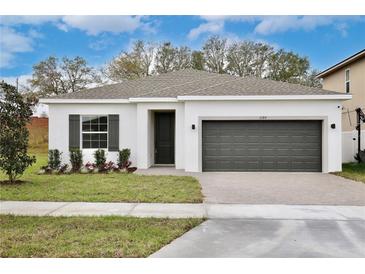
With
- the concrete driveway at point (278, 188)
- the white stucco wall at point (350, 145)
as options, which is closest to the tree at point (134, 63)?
the white stucco wall at point (350, 145)

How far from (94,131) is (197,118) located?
173 inches

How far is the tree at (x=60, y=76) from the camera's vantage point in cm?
2897

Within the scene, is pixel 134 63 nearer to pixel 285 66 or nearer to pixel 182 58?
pixel 182 58

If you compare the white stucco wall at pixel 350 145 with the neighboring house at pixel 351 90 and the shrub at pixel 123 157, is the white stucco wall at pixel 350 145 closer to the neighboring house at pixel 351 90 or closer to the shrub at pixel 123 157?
the neighboring house at pixel 351 90

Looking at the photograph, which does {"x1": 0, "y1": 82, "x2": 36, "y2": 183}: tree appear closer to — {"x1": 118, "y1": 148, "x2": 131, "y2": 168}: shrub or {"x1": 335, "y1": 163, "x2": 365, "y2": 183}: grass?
{"x1": 118, "y1": 148, "x2": 131, "y2": 168}: shrub

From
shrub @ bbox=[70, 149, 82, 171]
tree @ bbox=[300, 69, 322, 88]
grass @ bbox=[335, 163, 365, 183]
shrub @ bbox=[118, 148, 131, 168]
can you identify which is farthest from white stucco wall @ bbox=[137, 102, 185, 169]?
tree @ bbox=[300, 69, 322, 88]

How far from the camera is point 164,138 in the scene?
48.5 ft

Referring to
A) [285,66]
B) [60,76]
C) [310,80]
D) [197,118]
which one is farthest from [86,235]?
[310,80]

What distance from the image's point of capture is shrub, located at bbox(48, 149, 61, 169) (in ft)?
43.3

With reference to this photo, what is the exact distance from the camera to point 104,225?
547 cm

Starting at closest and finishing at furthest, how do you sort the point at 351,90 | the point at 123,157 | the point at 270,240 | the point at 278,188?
the point at 270,240
the point at 278,188
the point at 123,157
the point at 351,90

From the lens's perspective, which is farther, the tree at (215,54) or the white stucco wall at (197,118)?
the tree at (215,54)

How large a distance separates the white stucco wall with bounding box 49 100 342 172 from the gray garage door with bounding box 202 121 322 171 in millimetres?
284
